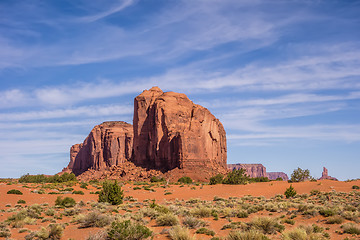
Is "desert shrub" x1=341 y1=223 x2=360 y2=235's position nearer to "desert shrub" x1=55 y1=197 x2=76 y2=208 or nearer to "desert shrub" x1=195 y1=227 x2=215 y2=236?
"desert shrub" x1=195 y1=227 x2=215 y2=236

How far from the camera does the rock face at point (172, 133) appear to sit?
74625mm

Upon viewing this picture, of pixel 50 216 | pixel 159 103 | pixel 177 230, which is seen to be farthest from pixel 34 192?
pixel 159 103

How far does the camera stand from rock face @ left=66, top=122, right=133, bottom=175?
131875mm

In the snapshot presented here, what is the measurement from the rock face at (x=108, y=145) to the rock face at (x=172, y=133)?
1710 inches

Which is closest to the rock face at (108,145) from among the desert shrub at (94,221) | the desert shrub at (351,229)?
the desert shrub at (94,221)

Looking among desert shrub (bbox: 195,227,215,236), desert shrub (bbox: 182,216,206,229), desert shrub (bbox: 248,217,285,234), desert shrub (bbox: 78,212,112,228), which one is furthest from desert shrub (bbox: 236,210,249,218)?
desert shrub (bbox: 78,212,112,228)

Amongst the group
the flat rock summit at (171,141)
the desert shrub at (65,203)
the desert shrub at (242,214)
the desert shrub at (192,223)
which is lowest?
the desert shrub at (65,203)

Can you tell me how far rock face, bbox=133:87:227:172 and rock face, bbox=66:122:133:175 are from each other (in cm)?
4344

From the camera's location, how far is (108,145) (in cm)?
13250

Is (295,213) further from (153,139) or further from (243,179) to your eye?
(153,139)

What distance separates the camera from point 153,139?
82.6 m

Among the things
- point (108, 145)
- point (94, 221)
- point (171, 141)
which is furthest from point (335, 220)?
point (108, 145)

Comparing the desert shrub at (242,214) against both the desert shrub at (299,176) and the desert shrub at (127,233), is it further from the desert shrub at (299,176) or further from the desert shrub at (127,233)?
the desert shrub at (299,176)

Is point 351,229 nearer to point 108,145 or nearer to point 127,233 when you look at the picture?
point 127,233
